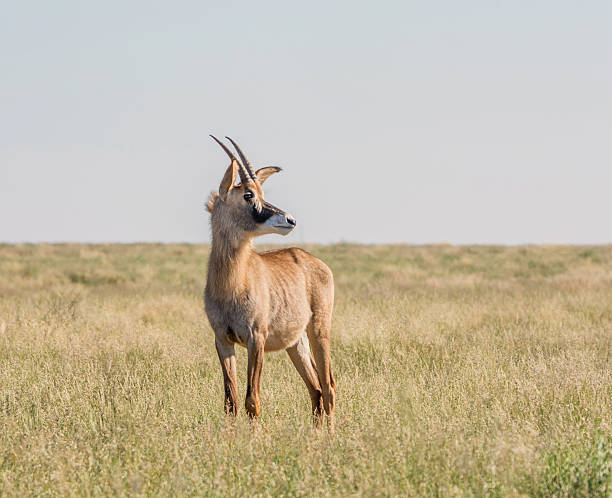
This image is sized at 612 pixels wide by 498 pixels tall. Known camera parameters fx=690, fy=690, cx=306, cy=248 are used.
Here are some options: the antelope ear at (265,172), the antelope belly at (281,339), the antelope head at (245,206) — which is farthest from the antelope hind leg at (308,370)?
the antelope ear at (265,172)

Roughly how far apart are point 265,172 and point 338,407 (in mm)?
2454

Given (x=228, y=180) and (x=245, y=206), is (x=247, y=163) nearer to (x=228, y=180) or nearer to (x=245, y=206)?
(x=228, y=180)

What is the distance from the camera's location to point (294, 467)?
4469 mm

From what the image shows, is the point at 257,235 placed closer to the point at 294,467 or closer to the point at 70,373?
the point at 294,467

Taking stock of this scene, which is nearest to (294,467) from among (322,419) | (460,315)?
(322,419)

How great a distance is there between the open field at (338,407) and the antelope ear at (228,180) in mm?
1947

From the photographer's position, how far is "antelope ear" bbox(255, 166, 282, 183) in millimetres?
6211

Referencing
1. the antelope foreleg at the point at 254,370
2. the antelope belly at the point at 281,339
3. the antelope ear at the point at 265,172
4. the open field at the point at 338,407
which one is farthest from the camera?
the antelope ear at the point at 265,172

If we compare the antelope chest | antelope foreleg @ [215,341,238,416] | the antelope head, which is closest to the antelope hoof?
antelope foreleg @ [215,341,238,416]

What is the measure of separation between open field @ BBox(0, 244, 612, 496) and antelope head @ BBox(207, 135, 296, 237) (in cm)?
162

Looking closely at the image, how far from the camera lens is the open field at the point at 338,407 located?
173 inches

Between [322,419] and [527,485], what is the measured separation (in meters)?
2.28

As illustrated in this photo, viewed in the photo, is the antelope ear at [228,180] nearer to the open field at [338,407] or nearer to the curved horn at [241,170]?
the curved horn at [241,170]

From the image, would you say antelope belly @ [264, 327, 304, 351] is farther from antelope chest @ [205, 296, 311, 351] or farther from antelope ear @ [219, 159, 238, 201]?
antelope ear @ [219, 159, 238, 201]
